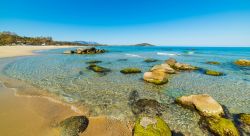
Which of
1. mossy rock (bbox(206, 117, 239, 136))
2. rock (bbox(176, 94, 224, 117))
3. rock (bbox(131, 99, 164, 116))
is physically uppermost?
rock (bbox(176, 94, 224, 117))

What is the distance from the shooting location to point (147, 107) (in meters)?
8.14

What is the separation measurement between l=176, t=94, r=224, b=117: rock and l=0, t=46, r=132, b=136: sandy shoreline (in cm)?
395

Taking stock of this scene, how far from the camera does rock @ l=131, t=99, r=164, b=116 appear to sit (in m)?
7.61

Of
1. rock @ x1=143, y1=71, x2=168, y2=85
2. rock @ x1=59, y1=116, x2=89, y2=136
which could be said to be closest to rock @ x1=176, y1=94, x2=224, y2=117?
rock @ x1=143, y1=71, x2=168, y2=85

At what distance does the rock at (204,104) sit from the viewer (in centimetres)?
723

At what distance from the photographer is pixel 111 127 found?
618cm

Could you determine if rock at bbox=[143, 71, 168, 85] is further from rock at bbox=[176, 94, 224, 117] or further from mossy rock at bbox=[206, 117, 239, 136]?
mossy rock at bbox=[206, 117, 239, 136]

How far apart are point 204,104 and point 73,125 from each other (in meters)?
6.42

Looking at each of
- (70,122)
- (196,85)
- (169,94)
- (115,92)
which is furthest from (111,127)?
(196,85)

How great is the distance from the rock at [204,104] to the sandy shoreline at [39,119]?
3.95m

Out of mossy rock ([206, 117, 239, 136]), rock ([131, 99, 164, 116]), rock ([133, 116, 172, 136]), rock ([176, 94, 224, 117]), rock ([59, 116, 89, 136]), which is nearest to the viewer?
rock ([133, 116, 172, 136])

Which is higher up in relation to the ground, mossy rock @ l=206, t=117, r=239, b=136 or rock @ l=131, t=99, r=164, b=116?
mossy rock @ l=206, t=117, r=239, b=136

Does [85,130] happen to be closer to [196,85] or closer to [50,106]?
[50,106]

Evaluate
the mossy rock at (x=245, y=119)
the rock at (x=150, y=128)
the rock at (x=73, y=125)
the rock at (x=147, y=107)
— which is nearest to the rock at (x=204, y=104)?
the mossy rock at (x=245, y=119)
